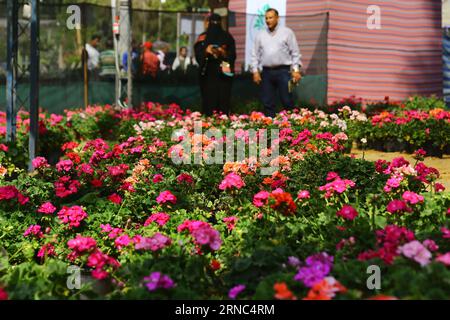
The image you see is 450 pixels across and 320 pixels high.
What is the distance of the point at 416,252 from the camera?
4051 millimetres

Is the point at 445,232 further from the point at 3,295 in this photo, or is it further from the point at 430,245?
the point at 3,295

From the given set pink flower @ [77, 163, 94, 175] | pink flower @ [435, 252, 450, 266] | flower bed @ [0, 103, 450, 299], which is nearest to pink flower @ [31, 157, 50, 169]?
flower bed @ [0, 103, 450, 299]

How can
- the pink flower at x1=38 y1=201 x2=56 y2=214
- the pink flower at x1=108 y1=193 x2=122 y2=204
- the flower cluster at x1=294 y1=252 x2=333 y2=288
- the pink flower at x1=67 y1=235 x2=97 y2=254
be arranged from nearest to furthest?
the flower cluster at x1=294 y1=252 x2=333 y2=288 < the pink flower at x1=67 y1=235 x2=97 y2=254 < the pink flower at x1=38 y1=201 x2=56 y2=214 < the pink flower at x1=108 y1=193 x2=122 y2=204

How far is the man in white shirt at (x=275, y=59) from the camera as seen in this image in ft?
40.8

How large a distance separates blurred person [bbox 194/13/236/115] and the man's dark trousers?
2.33ft

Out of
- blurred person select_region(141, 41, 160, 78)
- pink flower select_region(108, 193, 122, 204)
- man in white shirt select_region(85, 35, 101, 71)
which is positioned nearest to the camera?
pink flower select_region(108, 193, 122, 204)

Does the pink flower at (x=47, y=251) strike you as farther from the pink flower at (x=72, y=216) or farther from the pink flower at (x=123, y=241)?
the pink flower at (x=123, y=241)

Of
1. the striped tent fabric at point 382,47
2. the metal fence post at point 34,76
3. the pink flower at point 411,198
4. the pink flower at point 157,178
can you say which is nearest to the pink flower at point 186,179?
the pink flower at point 157,178

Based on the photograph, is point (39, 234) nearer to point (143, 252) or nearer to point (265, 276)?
point (143, 252)

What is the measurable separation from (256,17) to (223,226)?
12783mm

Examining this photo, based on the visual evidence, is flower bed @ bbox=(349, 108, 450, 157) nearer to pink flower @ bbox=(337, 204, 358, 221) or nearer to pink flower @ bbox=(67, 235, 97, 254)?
pink flower @ bbox=(337, 204, 358, 221)

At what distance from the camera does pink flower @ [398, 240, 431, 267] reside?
4.02 meters
